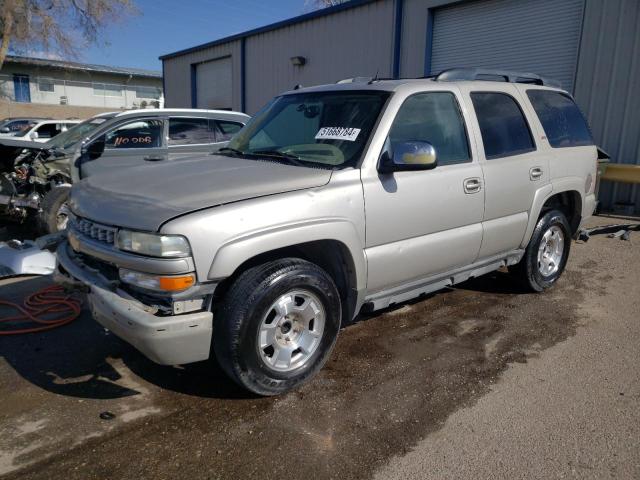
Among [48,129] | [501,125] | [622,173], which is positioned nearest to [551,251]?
[501,125]

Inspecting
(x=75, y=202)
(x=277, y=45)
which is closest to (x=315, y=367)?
(x=75, y=202)

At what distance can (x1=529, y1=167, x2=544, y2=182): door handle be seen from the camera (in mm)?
4641

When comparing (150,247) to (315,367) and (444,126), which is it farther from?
(444,126)

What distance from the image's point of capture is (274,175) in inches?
128

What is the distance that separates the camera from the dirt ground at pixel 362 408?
261 cm

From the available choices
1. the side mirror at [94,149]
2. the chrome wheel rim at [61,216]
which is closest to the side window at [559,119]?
the side mirror at [94,149]

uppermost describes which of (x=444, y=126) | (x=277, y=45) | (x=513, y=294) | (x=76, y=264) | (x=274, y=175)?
(x=277, y=45)

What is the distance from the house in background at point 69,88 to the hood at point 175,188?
35012 mm

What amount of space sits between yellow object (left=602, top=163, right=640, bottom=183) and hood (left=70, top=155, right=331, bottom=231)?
7.59 metres

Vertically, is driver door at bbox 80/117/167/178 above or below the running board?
above

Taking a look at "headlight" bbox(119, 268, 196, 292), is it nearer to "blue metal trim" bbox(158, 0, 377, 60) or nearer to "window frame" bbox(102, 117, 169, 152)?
"window frame" bbox(102, 117, 169, 152)

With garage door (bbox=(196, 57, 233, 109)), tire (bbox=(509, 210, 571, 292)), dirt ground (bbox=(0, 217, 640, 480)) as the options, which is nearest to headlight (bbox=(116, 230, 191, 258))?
dirt ground (bbox=(0, 217, 640, 480))

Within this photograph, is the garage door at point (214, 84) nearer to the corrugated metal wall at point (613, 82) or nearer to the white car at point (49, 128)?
the white car at point (49, 128)

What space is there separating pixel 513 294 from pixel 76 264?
13.1 feet
